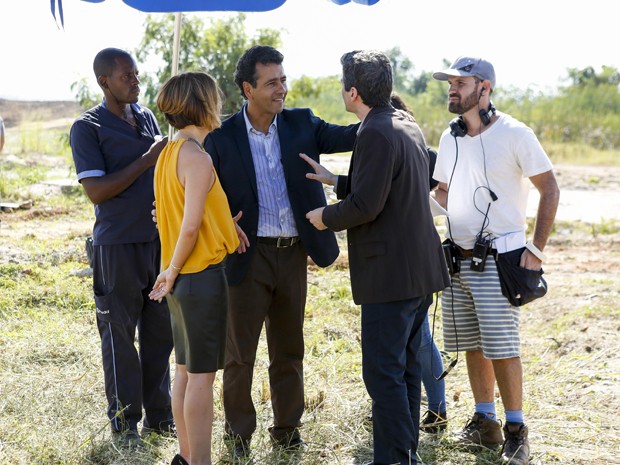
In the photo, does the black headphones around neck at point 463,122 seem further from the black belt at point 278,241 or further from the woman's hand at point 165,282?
the woman's hand at point 165,282

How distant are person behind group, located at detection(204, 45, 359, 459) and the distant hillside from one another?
2462cm

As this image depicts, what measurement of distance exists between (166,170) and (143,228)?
0.92 meters

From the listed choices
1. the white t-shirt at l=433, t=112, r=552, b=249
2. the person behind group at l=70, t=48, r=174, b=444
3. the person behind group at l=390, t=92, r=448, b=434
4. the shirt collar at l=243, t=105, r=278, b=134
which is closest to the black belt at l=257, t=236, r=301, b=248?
the shirt collar at l=243, t=105, r=278, b=134

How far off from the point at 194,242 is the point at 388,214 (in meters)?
0.83

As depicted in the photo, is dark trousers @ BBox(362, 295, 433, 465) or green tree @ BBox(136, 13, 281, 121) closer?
dark trousers @ BBox(362, 295, 433, 465)

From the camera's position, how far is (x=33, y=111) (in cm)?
3086

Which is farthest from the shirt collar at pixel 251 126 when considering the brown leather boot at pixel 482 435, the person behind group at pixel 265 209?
the brown leather boot at pixel 482 435

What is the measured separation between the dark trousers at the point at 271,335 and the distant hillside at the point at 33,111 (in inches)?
970

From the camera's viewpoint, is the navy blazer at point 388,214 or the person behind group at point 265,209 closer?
the navy blazer at point 388,214

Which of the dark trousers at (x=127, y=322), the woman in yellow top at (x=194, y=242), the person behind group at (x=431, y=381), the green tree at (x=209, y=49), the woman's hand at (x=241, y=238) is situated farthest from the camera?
the green tree at (x=209, y=49)

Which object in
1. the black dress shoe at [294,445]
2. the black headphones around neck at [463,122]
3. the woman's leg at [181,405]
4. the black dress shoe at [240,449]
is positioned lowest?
the black dress shoe at [294,445]

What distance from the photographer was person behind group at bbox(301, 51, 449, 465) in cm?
370

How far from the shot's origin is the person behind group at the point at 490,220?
4195 millimetres

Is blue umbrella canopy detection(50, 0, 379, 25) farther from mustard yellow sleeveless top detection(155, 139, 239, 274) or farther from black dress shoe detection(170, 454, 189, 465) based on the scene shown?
black dress shoe detection(170, 454, 189, 465)
